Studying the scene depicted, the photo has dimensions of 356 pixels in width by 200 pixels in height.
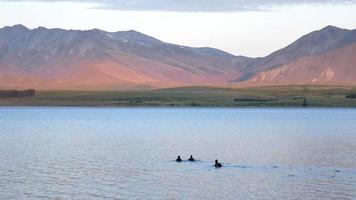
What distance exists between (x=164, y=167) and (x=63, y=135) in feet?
106

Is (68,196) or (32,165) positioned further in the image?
(32,165)

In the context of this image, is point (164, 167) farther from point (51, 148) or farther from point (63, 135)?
point (63, 135)

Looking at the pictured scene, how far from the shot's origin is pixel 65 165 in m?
48.1

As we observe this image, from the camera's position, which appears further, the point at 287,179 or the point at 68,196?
the point at 287,179

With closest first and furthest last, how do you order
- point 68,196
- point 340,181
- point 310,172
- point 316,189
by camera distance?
point 68,196 → point 316,189 → point 340,181 → point 310,172

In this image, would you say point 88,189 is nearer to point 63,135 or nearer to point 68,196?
point 68,196

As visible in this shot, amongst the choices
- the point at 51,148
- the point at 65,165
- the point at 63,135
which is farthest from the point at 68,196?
the point at 63,135

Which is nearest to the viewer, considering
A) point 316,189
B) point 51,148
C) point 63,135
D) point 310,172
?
point 316,189

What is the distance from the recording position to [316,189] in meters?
38.9

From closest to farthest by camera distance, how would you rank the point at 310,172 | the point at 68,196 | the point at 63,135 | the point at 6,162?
the point at 68,196 → the point at 310,172 → the point at 6,162 → the point at 63,135

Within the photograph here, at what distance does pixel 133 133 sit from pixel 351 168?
38678mm

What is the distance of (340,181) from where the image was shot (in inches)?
1638

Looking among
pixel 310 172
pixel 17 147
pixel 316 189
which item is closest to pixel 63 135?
pixel 17 147

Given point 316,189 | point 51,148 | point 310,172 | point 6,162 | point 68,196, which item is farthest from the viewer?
point 51,148
